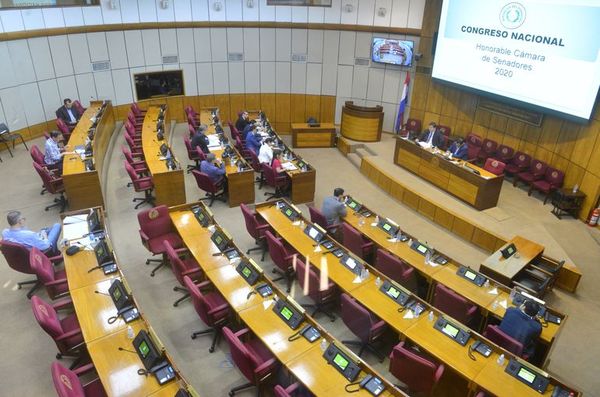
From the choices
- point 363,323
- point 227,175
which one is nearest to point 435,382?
point 363,323

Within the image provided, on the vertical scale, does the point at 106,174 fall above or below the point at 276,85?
below

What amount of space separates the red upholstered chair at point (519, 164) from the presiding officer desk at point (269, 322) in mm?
7700

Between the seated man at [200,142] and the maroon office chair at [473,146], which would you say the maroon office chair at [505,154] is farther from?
the seated man at [200,142]

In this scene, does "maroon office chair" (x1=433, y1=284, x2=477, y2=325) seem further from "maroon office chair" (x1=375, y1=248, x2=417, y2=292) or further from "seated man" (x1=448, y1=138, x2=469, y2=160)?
"seated man" (x1=448, y1=138, x2=469, y2=160)

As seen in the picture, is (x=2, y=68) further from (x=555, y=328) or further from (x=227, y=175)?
(x=555, y=328)

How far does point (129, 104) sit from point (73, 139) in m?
4.23

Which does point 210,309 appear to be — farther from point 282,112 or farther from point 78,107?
point 282,112

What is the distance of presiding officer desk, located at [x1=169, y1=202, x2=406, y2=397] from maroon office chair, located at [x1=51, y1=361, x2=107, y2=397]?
1.62 meters

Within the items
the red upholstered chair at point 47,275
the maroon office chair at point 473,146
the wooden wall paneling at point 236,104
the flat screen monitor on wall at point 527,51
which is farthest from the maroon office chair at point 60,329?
the wooden wall paneling at point 236,104

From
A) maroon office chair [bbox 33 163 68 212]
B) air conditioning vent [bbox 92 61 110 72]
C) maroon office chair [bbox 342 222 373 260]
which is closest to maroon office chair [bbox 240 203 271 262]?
maroon office chair [bbox 342 222 373 260]

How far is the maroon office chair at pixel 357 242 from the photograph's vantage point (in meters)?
7.00

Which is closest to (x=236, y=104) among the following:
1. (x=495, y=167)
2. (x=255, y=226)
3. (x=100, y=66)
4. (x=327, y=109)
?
(x=327, y=109)

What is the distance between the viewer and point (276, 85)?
49.0ft

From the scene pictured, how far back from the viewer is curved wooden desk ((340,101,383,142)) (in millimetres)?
13102
